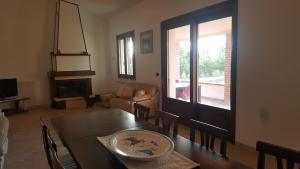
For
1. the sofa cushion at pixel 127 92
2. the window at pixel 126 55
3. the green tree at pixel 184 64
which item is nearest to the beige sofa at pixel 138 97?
the sofa cushion at pixel 127 92

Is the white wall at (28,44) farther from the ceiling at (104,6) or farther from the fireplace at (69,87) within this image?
the ceiling at (104,6)

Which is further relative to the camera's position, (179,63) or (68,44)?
(68,44)

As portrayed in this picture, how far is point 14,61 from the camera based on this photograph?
648 cm

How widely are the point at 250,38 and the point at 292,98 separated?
99cm

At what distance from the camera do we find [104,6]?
6.72 metres

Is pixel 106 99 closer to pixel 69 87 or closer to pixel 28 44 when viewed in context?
pixel 69 87

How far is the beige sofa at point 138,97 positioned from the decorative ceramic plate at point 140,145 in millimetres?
3216

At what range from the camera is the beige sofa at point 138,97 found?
198 inches

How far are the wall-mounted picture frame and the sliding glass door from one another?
55 cm

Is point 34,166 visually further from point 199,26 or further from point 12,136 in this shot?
point 199,26

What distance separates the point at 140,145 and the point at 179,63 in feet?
11.2

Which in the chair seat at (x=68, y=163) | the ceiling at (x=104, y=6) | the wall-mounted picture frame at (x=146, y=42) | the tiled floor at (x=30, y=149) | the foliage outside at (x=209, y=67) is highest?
the ceiling at (x=104, y=6)

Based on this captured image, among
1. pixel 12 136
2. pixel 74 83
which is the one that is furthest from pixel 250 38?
pixel 74 83

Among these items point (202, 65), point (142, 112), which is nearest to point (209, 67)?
point (202, 65)
